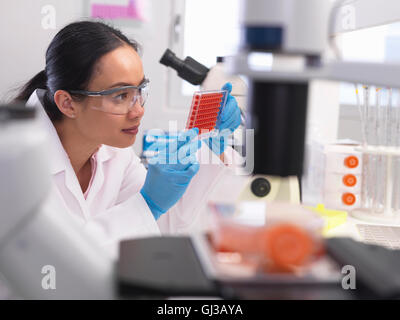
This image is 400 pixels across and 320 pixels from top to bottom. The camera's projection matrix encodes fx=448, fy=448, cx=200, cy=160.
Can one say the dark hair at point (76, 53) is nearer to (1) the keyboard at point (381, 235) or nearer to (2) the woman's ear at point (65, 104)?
(2) the woman's ear at point (65, 104)

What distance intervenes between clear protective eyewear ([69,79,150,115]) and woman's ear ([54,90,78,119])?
1.7 inches

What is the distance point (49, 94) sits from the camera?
1.55 m

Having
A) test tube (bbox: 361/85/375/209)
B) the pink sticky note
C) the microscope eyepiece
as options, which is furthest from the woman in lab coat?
the pink sticky note

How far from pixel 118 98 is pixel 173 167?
31cm

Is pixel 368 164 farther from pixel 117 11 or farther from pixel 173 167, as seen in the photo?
pixel 117 11

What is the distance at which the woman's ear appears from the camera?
148cm

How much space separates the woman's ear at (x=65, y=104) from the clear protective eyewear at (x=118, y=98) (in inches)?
1.7

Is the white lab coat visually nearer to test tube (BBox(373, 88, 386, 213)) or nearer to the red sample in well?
the red sample in well

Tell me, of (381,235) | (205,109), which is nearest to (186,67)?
(205,109)

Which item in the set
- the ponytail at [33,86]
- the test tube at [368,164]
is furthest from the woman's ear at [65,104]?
the test tube at [368,164]

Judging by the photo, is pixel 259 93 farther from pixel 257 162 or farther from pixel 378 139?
pixel 378 139
